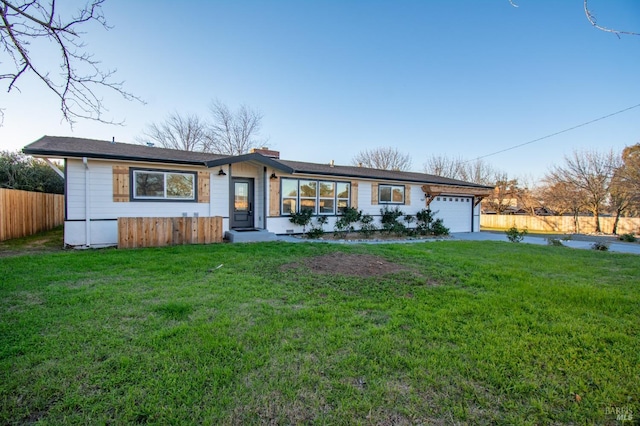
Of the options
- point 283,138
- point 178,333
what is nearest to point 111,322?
point 178,333

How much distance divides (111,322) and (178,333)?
3.10 feet

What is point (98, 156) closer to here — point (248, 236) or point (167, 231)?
point (167, 231)

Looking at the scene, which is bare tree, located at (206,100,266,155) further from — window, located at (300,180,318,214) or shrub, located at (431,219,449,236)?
shrub, located at (431,219,449,236)

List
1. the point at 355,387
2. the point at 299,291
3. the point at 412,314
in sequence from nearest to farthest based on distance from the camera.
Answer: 1. the point at 355,387
2. the point at 412,314
3. the point at 299,291

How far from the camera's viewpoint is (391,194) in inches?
562

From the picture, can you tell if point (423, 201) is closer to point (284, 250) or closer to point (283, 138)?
point (284, 250)

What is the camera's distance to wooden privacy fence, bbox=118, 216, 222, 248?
8259 mm

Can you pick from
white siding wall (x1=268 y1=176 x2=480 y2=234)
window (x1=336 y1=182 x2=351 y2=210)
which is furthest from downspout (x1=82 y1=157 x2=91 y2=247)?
window (x1=336 y1=182 x2=351 y2=210)

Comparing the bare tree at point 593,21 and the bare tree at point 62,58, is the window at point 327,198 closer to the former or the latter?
the bare tree at point 62,58

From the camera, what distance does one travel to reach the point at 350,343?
286 cm

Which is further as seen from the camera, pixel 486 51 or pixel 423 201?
pixel 423 201

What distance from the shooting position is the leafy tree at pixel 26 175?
1422 centimetres

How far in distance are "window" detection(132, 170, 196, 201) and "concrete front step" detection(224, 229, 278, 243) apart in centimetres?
191

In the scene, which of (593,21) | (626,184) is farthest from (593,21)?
(626,184)
